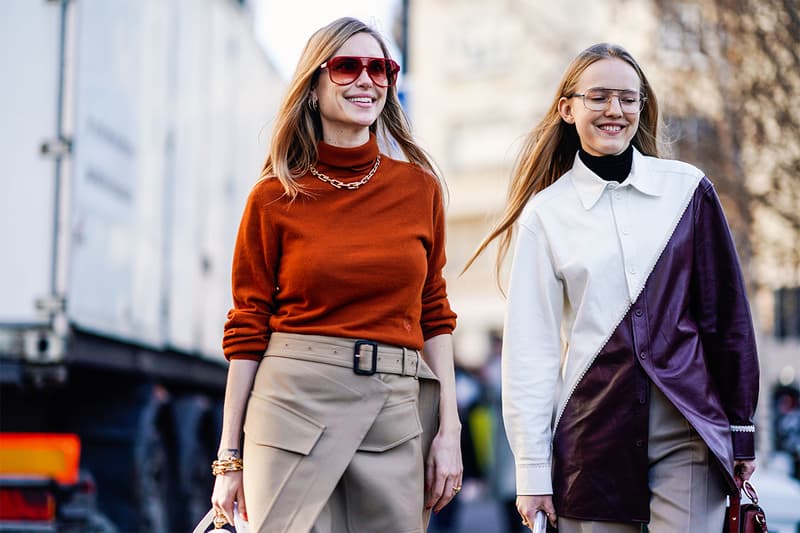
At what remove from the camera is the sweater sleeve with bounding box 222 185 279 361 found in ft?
13.0

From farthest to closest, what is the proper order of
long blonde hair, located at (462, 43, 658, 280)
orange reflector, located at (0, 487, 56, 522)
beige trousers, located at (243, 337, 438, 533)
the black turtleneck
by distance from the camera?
orange reflector, located at (0, 487, 56, 522)
long blonde hair, located at (462, 43, 658, 280)
the black turtleneck
beige trousers, located at (243, 337, 438, 533)

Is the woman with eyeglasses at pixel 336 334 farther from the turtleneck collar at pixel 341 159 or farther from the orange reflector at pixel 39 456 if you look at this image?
the orange reflector at pixel 39 456

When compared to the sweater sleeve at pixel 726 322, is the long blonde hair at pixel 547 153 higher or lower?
higher

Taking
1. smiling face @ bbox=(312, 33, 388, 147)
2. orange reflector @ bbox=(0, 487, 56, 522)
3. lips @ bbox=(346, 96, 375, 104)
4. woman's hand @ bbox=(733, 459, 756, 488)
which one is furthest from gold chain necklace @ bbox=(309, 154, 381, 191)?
orange reflector @ bbox=(0, 487, 56, 522)

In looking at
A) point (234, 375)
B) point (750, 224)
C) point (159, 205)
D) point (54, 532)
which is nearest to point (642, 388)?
point (234, 375)

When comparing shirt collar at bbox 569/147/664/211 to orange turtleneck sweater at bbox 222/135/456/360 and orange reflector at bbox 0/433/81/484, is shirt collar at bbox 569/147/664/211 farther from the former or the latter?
orange reflector at bbox 0/433/81/484

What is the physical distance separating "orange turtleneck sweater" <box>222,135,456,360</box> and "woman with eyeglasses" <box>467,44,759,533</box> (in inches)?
15.5

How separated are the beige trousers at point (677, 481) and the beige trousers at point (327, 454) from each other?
584mm

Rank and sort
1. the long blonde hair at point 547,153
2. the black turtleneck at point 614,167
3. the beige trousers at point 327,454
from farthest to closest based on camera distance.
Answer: the long blonde hair at point 547,153, the black turtleneck at point 614,167, the beige trousers at point 327,454

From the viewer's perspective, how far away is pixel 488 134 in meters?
41.7

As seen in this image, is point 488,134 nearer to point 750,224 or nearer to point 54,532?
point 750,224

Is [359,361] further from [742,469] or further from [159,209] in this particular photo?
[159,209]

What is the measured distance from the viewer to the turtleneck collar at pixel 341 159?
4078 millimetres

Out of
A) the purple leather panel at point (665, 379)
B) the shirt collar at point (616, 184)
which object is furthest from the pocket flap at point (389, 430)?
the shirt collar at point (616, 184)
